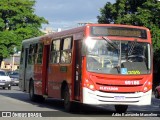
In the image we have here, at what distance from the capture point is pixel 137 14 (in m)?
51.3

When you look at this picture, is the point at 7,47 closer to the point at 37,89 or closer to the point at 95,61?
the point at 37,89

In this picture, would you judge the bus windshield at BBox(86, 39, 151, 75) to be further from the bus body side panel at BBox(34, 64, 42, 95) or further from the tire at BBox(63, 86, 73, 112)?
the bus body side panel at BBox(34, 64, 42, 95)

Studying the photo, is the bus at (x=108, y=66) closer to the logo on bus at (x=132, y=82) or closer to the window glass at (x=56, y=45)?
the logo on bus at (x=132, y=82)

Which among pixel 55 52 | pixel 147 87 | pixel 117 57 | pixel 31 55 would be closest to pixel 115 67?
pixel 117 57

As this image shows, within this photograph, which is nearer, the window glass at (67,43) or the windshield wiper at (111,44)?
the windshield wiper at (111,44)

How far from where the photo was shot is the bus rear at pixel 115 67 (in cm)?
1606

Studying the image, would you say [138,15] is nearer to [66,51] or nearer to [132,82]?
[66,51]

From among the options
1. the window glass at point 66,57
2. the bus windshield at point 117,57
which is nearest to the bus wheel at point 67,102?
the window glass at point 66,57

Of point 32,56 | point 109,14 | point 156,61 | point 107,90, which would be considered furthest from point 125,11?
point 107,90

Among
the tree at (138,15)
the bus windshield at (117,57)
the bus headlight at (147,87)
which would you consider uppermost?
the tree at (138,15)

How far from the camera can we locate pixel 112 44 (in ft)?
53.9

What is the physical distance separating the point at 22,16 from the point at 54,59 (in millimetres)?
51785

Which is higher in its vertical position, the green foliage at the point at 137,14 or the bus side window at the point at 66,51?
the green foliage at the point at 137,14

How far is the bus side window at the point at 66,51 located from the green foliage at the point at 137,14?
2955cm
